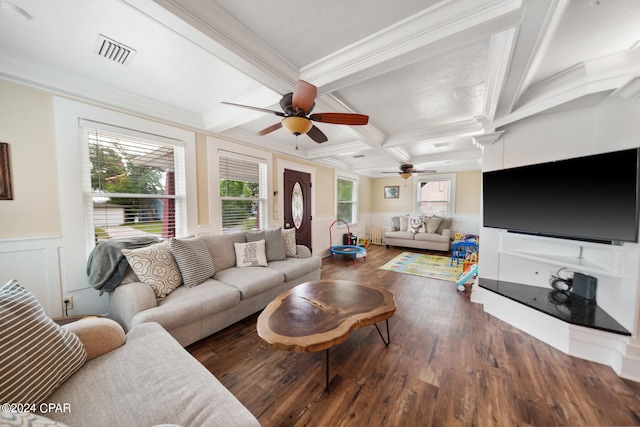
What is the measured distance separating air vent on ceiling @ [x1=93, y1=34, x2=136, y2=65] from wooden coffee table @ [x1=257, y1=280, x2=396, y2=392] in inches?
89.9

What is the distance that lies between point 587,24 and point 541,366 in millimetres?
2457

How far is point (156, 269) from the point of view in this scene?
2.06 m

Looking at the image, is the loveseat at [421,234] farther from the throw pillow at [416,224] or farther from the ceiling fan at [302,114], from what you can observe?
the ceiling fan at [302,114]

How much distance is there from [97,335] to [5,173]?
5.86ft

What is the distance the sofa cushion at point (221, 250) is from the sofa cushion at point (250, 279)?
0.11m

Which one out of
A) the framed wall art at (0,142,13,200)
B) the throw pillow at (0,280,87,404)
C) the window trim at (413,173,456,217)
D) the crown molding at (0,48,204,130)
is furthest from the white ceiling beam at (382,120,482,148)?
the framed wall art at (0,142,13,200)

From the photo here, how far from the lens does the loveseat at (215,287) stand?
1.82 metres

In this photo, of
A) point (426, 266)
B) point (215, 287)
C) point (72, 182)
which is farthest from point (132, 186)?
point (426, 266)

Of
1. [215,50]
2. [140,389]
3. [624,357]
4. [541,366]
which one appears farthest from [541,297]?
[215,50]

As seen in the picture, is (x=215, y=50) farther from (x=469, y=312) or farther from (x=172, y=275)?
(x=469, y=312)

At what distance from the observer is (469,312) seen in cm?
263

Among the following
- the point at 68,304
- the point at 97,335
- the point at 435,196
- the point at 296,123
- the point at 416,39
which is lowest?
the point at 68,304

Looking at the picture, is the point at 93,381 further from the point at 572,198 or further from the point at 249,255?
the point at 572,198

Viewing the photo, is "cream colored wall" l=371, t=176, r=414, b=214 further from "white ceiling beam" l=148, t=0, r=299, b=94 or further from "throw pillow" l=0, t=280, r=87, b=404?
"throw pillow" l=0, t=280, r=87, b=404
